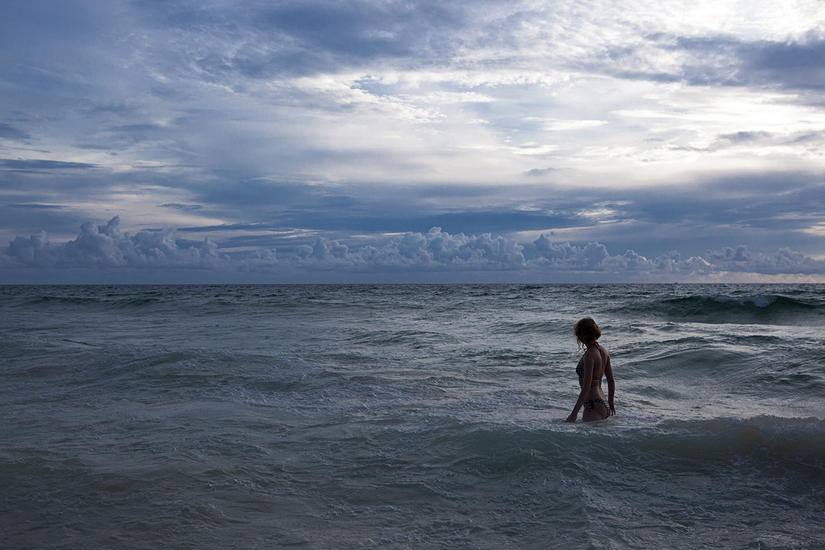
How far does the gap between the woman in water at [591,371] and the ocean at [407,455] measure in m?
0.21

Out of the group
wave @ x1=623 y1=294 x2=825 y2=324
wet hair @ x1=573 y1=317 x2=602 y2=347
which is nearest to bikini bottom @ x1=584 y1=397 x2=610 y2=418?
wet hair @ x1=573 y1=317 x2=602 y2=347

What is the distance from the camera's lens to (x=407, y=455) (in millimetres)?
5137

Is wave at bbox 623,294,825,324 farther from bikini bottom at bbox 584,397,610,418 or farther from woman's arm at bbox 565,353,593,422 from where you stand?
woman's arm at bbox 565,353,593,422

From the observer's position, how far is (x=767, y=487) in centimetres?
443

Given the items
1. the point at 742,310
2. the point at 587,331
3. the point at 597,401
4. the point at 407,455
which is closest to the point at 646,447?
the point at 597,401

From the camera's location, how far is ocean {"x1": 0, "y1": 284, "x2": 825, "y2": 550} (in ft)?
12.0

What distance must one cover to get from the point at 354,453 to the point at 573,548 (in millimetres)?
2486

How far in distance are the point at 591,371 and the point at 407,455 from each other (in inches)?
97.0

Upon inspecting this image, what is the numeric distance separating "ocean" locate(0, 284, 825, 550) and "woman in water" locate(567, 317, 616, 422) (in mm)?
212

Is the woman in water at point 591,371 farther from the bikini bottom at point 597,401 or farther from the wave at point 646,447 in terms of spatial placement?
the wave at point 646,447

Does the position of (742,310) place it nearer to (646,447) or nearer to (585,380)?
(585,380)

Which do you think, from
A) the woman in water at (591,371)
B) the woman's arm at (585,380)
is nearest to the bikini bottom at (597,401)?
the woman in water at (591,371)

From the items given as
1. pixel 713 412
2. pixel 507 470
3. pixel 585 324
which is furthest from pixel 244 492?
pixel 713 412

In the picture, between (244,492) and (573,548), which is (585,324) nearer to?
(573,548)
